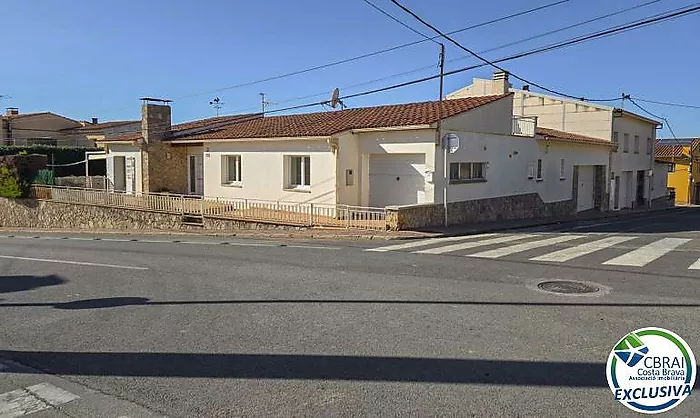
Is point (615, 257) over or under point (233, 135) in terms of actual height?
under

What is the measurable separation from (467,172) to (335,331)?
1551 centimetres

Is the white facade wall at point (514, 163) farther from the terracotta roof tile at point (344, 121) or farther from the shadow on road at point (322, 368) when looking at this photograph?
the shadow on road at point (322, 368)

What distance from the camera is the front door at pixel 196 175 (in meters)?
26.9

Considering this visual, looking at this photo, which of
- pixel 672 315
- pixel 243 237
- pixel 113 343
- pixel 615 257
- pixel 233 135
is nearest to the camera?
pixel 113 343

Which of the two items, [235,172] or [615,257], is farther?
[235,172]

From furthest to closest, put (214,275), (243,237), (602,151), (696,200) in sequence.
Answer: (696,200) < (602,151) < (243,237) < (214,275)

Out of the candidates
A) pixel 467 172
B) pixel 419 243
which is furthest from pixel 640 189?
pixel 419 243

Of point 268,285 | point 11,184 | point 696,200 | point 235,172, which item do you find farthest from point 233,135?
point 696,200

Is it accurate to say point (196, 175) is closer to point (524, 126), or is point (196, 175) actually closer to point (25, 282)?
point (524, 126)

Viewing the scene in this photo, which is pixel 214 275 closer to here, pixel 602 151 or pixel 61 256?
pixel 61 256

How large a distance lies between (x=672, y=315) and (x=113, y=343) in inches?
251

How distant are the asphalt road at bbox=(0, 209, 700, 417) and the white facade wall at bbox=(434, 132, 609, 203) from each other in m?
8.84

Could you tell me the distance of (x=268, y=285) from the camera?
8461 millimetres

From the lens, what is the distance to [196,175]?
89.4 ft
